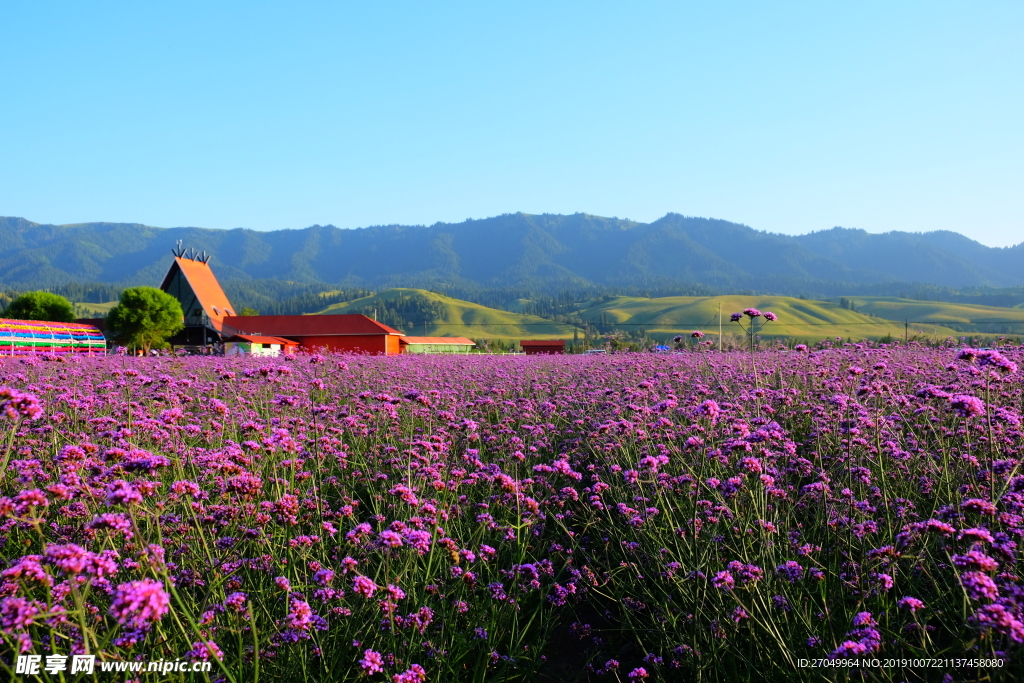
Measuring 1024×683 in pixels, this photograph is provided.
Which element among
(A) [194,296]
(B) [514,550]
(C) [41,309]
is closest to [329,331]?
(A) [194,296]

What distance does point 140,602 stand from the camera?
1.84 meters

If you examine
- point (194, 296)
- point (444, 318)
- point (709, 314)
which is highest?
point (194, 296)

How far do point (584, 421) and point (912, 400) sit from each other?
116 inches

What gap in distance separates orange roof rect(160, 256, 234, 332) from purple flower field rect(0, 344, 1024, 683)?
6016 centimetres

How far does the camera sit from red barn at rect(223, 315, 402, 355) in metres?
48.4

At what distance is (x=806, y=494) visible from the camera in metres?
4.16

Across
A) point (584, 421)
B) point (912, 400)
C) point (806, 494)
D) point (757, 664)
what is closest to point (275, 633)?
point (757, 664)

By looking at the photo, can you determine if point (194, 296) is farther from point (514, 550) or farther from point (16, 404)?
point (16, 404)

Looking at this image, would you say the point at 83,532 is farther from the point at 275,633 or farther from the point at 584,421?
the point at 584,421

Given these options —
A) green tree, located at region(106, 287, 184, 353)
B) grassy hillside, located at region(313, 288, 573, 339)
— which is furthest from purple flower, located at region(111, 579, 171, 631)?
grassy hillside, located at region(313, 288, 573, 339)

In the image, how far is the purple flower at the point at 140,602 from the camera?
179 cm

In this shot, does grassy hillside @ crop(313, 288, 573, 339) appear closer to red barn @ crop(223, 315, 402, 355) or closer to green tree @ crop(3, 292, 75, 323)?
green tree @ crop(3, 292, 75, 323)

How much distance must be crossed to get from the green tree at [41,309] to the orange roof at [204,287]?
816 centimetres

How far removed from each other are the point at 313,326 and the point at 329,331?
5.11 feet
